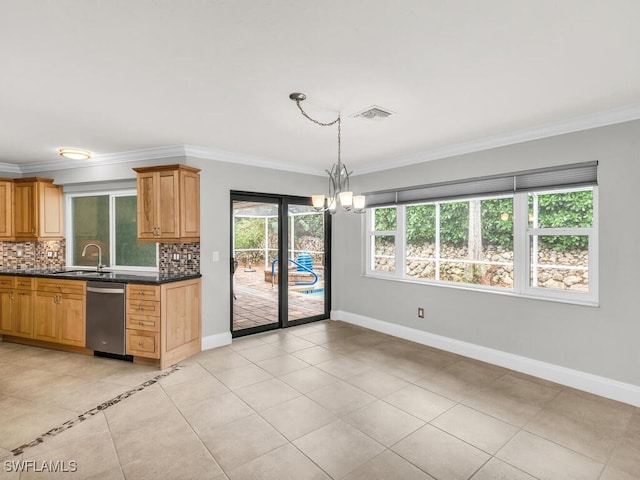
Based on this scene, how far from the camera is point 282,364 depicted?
3.78 meters

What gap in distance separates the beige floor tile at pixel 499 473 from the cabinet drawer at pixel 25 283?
5.28 metres

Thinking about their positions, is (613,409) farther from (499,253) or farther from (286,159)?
(286,159)

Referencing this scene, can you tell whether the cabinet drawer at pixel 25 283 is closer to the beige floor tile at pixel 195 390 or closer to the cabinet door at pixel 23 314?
the cabinet door at pixel 23 314

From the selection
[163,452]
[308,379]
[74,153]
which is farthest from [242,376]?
[74,153]

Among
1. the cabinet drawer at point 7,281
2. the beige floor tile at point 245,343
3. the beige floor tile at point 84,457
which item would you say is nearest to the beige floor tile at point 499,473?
the beige floor tile at point 84,457

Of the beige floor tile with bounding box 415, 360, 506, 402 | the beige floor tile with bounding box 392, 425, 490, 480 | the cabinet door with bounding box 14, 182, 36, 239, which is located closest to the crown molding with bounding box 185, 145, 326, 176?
the cabinet door with bounding box 14, 182, 36, 239

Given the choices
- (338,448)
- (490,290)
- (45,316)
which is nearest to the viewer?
(338,448)

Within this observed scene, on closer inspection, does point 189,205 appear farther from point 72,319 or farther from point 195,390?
point 195,390

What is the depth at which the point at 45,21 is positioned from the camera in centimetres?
172

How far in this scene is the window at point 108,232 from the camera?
4.82 m

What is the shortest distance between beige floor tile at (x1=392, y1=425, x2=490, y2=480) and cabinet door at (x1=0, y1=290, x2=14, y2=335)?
5.18 meters

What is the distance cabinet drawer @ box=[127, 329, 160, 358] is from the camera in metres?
3.70

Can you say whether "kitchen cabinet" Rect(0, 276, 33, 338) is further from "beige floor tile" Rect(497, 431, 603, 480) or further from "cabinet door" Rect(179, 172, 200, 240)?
"beige floor tile" Rect(497, 431, 603, 480)

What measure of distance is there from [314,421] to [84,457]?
156cm
